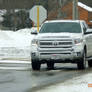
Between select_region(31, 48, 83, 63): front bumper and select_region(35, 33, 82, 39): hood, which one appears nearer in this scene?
select_region(31, 48, 83, 63): front bumper

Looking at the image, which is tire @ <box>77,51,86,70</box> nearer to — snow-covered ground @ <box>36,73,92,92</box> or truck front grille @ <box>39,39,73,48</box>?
truck front grille @ <box>39,39,73,48</box>

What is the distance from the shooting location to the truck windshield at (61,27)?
64.2 feet

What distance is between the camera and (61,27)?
64.9 feet

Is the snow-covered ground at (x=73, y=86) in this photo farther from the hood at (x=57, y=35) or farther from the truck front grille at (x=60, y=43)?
the hood at (x=57, y=35)

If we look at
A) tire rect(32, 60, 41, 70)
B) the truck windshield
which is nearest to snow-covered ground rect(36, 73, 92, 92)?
tire rect(32, 60, 41, 70)

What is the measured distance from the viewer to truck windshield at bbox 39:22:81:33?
19.6 metres

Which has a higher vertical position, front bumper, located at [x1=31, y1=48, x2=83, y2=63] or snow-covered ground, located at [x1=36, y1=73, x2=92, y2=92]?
front bumper, located at [x1=31, y1=48, x2=83, y2=63]

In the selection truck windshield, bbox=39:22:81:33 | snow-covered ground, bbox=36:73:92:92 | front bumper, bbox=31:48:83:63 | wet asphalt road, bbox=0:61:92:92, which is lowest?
wet asphalt road, bbox=0:61:92:92

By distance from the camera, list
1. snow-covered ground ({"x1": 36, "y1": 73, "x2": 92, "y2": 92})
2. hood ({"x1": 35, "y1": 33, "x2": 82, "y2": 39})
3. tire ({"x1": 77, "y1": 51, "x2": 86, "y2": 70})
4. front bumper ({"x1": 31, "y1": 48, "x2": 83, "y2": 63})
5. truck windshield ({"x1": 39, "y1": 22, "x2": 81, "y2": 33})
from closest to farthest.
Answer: snow-covered ground ({"x1": 36, "y1": 73, "x2": 92, "y2": 92}) → front bumper ({"x1": 31, "y1": 48, "x2": 83, "y2": 63}) → hood ({"x1": 35, "y1": 33, "x2": 82, "y2": 39}) → tire ({"x1": 77, "y1": 51, "x2": 86, "y2": 70}) → truck windshield ({"x1": 39, "y1": 22, "x2": 81, "y2": 33})

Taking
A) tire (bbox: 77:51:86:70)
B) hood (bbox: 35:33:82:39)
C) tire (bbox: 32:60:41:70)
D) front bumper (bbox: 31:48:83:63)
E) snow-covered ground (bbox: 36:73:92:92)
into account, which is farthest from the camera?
tire (bbox: 32:60:41:70)

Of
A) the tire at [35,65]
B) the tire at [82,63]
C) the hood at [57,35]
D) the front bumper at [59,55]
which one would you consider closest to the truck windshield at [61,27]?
the hood at [57,35]

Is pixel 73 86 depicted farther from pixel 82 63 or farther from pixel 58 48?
pixel 82 63

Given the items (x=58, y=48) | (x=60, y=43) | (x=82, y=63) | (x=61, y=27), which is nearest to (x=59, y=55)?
(x=58, y=48)

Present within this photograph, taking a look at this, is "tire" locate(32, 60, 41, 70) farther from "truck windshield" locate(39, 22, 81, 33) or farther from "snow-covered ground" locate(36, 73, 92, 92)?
"snow-covered ground" locate(36, 73, 92, 92)
